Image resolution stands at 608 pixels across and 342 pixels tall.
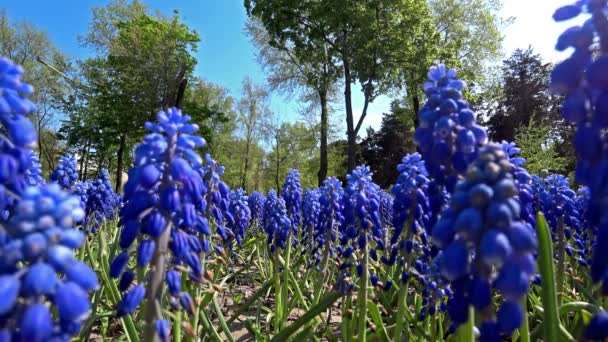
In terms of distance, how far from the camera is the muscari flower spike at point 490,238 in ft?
3.89

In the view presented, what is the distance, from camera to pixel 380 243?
12.7ft

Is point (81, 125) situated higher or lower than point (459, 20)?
lower

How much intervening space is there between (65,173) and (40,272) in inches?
204

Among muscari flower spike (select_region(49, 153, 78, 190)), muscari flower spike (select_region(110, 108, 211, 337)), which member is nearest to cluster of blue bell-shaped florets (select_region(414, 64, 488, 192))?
muscari flower spike (select_region(110, 108, 211, 337))

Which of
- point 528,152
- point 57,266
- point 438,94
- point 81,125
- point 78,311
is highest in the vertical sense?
point 81,125

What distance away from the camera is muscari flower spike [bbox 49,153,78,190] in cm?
551

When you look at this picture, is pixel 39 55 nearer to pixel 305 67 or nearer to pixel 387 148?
pixel 305 67

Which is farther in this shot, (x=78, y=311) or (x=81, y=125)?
(x=81, y=125)

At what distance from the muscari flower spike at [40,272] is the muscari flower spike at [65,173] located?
15.9 feet

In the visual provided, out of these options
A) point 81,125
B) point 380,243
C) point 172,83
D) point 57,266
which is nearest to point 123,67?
point 172,83

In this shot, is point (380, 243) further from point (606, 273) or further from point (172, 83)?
point (172, 83)

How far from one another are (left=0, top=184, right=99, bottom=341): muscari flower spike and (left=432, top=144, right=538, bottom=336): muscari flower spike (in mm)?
1035

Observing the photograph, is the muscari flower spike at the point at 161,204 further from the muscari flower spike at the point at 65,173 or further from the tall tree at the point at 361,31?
the tall tree at the point at 361,31

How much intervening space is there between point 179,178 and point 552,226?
450 centimetres
